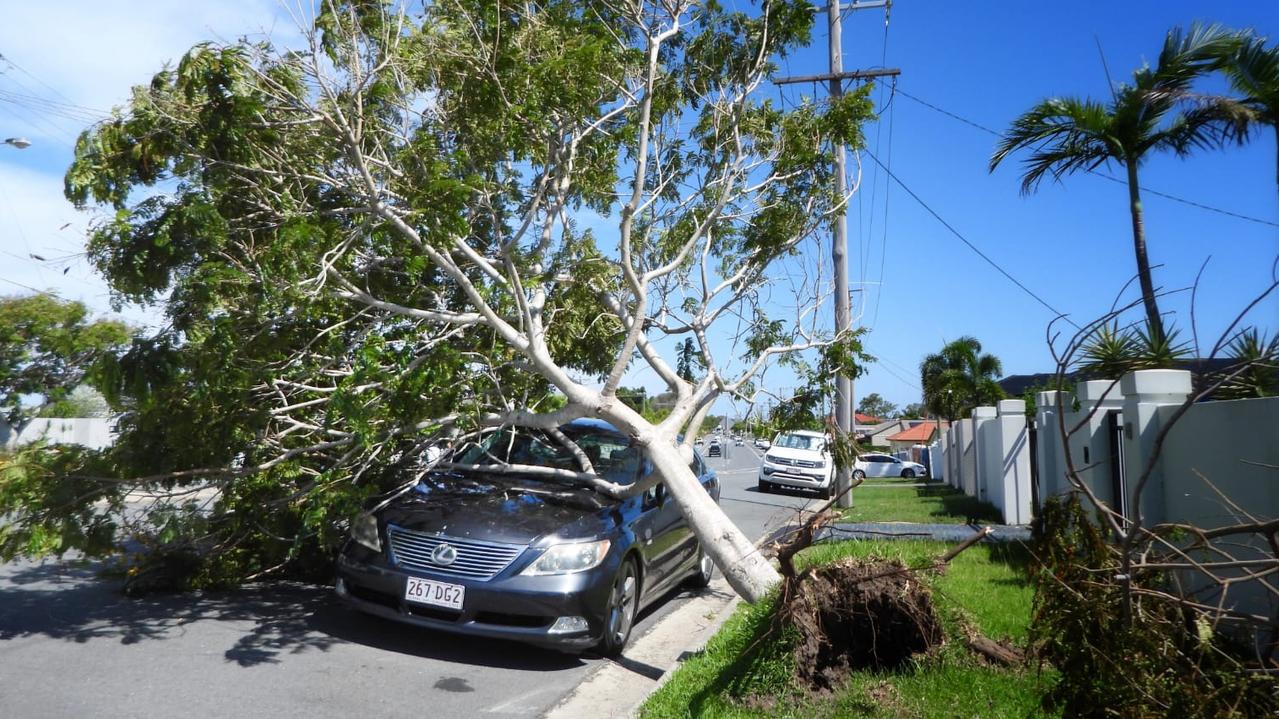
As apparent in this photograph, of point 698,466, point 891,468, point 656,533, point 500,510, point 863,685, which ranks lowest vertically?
point 863,685

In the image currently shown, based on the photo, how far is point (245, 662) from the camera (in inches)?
230

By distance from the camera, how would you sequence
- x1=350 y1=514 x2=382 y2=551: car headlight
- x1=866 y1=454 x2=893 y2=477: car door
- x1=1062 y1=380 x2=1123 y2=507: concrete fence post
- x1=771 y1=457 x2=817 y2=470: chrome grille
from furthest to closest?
1. x1=866 y1=454 x2=893 y2=477: car door
2. x1=771 y1=457 x2=817 y2=470: chrome grille
3. x1=1062 y1=380 x2=1123 y2=507: concrete fence post
4. x1=350 y1=514 x2=382 y2=551: car headlight

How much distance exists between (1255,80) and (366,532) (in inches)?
389

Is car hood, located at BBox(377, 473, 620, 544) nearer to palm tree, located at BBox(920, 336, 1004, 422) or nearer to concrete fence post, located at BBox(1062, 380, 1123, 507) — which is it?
concrete fence post, located at BBox(1062, 380, 1123, 507)

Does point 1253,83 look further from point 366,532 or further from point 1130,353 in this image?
point 366,532

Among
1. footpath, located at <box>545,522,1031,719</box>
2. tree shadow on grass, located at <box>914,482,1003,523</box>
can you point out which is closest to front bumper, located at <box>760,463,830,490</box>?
tree shadow on grass, located at <box>914,482,1003,523</box>

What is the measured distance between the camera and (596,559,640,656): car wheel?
6.32 metres

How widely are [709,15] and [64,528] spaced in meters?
6.74

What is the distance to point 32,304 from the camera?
564 inches

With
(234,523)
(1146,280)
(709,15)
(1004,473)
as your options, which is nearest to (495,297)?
(234,523)

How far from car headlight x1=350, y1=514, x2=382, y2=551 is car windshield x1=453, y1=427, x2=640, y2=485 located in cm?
114

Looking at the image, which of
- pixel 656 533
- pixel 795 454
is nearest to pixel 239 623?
pixel 656 533

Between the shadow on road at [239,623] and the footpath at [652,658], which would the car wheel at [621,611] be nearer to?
the footpath at [652,658]

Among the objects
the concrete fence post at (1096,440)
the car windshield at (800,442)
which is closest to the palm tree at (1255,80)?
the concrete fence post at (1096,440)
